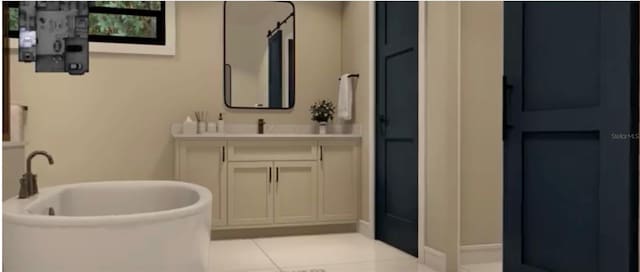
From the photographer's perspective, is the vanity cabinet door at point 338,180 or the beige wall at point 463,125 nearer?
A: the beige wall at point 463,125

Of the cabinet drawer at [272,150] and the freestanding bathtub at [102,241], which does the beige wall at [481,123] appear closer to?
the cabinet drawer at [272,150]

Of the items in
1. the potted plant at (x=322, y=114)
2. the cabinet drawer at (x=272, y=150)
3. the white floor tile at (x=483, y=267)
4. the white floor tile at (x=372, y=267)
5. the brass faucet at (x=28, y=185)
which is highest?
the potted plant at (x=322, y=114)

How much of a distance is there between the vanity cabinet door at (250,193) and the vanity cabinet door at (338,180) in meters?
0.44

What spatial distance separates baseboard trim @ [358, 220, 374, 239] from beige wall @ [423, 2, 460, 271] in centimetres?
89

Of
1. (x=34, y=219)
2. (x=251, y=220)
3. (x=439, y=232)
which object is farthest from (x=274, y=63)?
(x=34, y=219)

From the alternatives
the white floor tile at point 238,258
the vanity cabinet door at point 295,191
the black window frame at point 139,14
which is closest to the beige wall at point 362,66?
the vanity cabinet door at point 295,191

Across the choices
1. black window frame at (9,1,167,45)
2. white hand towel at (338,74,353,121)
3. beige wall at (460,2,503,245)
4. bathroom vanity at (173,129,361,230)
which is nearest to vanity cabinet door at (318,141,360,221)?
bathroom vanity at (173,129,361,230)

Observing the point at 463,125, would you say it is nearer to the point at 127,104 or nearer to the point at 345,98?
the point at 345,98

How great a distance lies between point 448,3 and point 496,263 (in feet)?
5.53

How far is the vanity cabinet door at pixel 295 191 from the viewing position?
4.23 metres

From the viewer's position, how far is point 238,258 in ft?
11.8

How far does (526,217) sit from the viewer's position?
2.47 m

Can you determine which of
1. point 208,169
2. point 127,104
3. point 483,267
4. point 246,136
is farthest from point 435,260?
point 127,104

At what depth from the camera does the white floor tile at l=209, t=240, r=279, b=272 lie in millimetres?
3314
